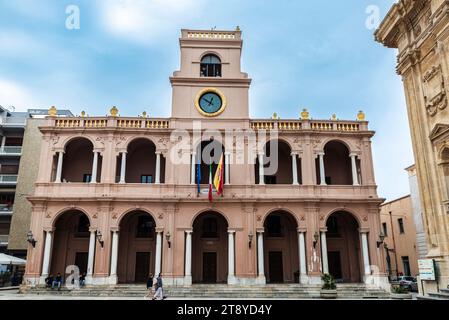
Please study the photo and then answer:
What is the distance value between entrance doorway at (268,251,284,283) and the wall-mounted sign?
14825 millimetres

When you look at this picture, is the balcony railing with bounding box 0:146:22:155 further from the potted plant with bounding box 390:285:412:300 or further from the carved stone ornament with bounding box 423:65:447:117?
the carved stone ornament with bounding box 423:65:447:117

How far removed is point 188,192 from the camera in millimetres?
26422

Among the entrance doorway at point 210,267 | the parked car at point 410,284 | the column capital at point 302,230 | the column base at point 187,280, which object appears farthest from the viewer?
the parked car at point 410,284

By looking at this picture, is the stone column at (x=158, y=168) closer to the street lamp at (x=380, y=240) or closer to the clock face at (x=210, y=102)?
the clock face at (x=210, y=102)

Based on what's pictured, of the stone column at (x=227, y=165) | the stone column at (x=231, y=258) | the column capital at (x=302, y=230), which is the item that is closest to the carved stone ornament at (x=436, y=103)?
the column capital at (x=302, y=230)

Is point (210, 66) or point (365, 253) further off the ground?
point (210, 66)

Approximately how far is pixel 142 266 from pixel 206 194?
748 cm

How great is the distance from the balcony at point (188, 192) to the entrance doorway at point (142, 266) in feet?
15.7

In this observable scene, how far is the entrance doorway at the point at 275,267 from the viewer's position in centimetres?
2734

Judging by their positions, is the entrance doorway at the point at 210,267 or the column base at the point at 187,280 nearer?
the column base at the point at 187,280

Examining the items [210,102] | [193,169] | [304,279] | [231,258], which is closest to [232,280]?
[231,258]

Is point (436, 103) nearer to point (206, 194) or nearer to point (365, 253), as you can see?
point (365, 253)

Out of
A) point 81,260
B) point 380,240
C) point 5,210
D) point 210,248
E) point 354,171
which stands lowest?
point 81,260
